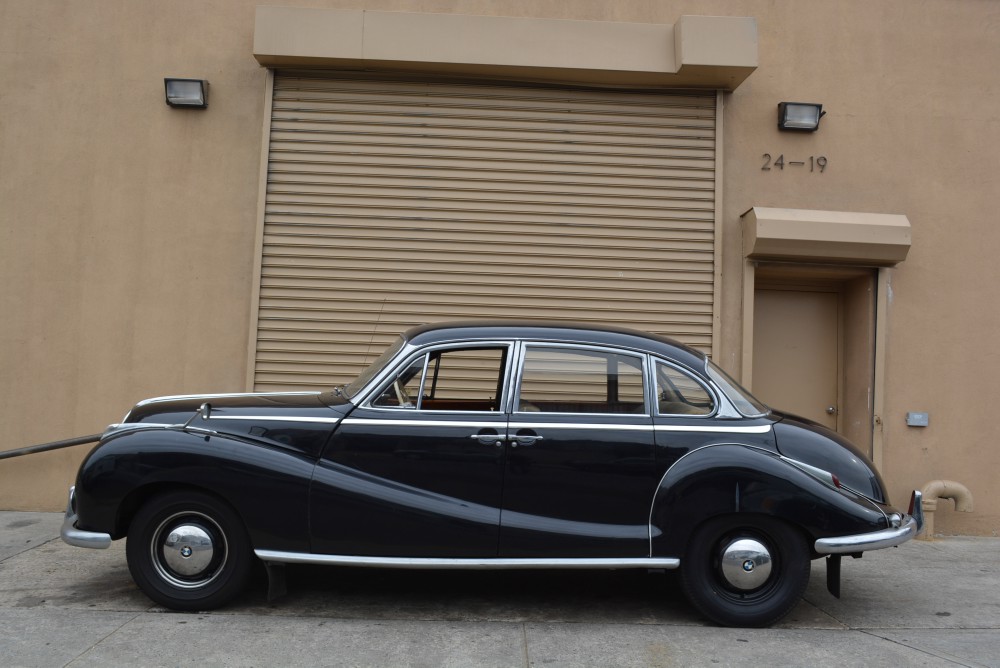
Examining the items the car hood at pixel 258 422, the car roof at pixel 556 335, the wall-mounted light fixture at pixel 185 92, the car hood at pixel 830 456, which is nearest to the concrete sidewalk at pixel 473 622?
the car hood at pixel 830 456

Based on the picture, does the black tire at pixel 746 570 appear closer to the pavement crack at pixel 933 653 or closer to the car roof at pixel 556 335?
the pavement crack at pixel 933 653

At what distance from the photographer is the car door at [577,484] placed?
483 centimetres

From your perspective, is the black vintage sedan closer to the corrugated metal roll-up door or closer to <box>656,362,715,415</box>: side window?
<box>656,362,715,415</box>: side window

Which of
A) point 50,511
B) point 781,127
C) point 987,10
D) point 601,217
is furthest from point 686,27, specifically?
point 50,511

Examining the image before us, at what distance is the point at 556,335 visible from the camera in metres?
5.18

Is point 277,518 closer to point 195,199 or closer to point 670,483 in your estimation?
point 670,483

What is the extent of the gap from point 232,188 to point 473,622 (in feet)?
16.0

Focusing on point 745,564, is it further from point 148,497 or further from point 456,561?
point 148,497

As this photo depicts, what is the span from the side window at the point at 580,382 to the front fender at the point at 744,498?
1.71 feet

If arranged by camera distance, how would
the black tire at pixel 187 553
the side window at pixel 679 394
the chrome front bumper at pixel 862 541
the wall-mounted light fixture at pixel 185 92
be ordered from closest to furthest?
the chrome front bumper at pixel 862 541, the black tire at pixel 187 553, the side window at pixel 679 394, the wall-mounted light fixture at pixel 185 92

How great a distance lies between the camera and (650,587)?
571 centimetres

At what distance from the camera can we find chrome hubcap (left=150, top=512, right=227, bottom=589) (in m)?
4.86

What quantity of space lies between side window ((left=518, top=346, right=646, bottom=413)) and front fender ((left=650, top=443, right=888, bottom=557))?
52 cm

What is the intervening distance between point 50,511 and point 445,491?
4734 mm
